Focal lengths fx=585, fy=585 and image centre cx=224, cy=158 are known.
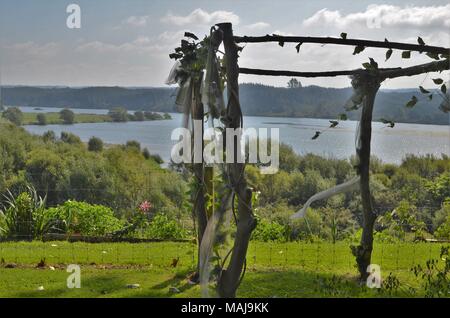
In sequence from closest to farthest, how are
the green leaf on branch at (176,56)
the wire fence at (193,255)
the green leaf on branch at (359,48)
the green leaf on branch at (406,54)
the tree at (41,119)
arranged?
the green leaf on branch at (359,48) < the green leaf on branch at (406,54) < the green leaf on branch at (176,56) < the wire fence at (193,255) < the tree at (41,119)

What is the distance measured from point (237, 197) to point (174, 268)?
216cm

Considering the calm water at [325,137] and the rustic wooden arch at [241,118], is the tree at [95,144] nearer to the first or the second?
the calm water at [325,137]

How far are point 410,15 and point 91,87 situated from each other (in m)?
5.78

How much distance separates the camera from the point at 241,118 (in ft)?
11.3

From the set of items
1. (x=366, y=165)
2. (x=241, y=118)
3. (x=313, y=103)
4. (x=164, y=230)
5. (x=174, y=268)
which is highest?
(x=313, y=103)

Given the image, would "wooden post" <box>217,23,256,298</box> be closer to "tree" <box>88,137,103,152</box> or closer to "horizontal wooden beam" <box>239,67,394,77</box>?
"horizontal wooden beam" <box>239,67,394,77</box>

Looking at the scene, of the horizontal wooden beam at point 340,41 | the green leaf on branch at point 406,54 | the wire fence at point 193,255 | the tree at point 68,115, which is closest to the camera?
the horizontal wooden beam at point 340,41

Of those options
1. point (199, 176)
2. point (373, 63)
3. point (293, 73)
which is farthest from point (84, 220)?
point (373, 63)

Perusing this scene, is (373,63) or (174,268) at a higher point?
(373,63)

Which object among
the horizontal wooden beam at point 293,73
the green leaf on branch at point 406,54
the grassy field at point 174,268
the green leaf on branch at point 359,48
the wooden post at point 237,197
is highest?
the green leaf on branch at point 359,48

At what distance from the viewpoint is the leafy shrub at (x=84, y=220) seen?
23.5 ft

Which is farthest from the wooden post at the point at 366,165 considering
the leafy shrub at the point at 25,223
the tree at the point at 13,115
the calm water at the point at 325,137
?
the tree at the point at 13,115

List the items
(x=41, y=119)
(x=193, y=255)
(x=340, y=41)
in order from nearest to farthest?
(x=340, y=41) → (x=193, y=255) → (x=41, y=119)

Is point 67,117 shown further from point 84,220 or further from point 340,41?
point 340,41
